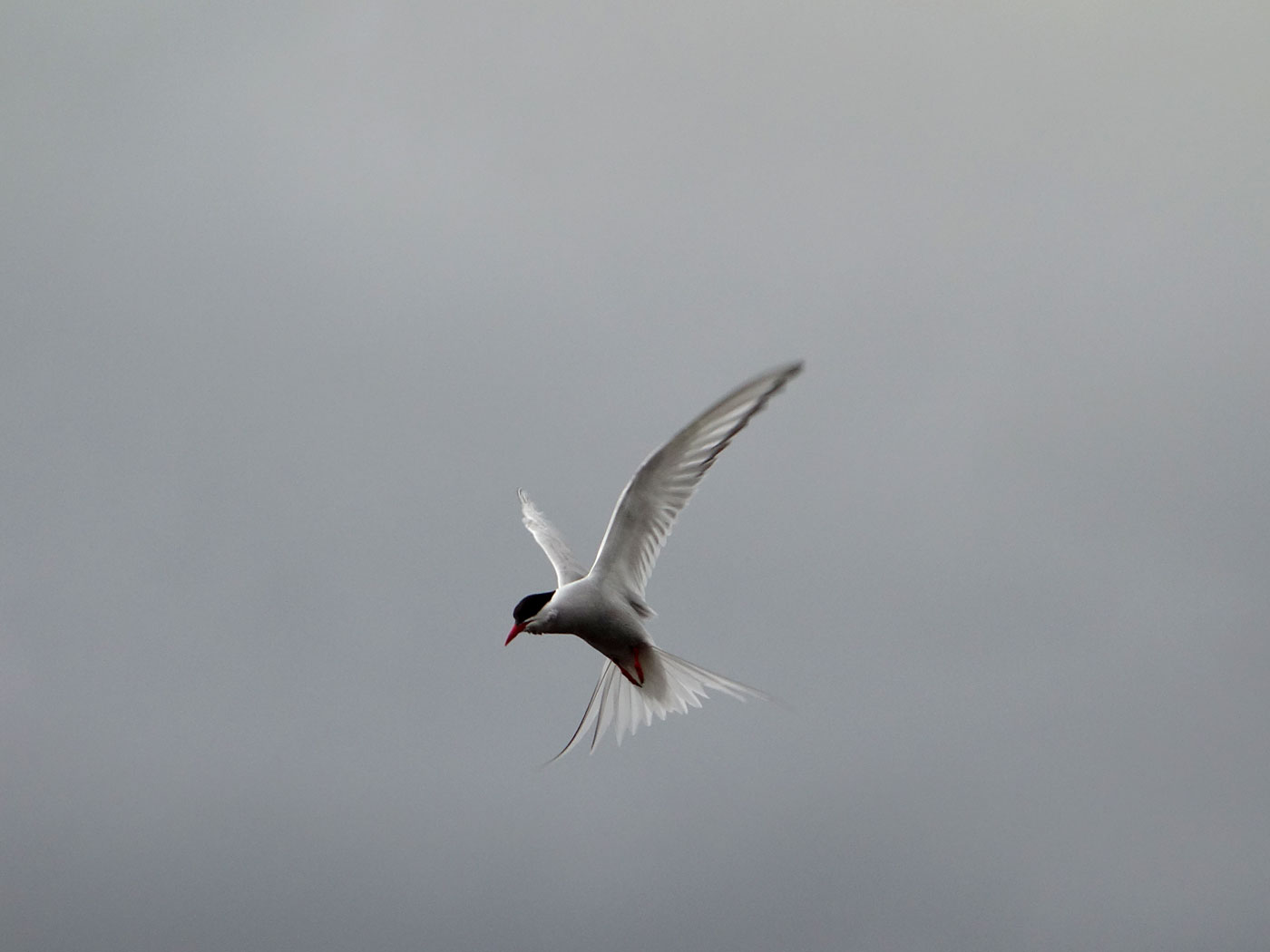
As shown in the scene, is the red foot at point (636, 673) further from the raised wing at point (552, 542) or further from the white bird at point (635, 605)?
the raised wing at point (552, 542)

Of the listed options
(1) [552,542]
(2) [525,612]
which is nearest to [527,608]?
(2) [525,612]

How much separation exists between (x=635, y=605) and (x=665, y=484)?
1063mm

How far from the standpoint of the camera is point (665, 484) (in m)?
8.59

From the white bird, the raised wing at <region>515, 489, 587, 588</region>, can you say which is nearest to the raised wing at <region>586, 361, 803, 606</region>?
the white bird

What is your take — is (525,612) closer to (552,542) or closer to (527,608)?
(527,608)

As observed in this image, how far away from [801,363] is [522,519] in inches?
240

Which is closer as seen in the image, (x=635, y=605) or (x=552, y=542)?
(x=635, y=605)

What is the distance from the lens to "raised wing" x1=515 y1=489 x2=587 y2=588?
10781 millimetres

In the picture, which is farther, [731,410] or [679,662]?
[679,662]

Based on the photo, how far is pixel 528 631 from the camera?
9.02 m

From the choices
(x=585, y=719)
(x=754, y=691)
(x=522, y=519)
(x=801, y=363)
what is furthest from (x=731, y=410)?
(x=522, y=519)

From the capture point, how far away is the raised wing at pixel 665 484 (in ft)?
23.5

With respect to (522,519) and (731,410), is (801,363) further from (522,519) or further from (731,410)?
(522,519)

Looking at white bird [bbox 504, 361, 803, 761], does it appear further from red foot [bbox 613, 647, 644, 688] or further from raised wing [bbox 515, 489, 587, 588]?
raised wing [bbox 515, 489, 587, 588]
